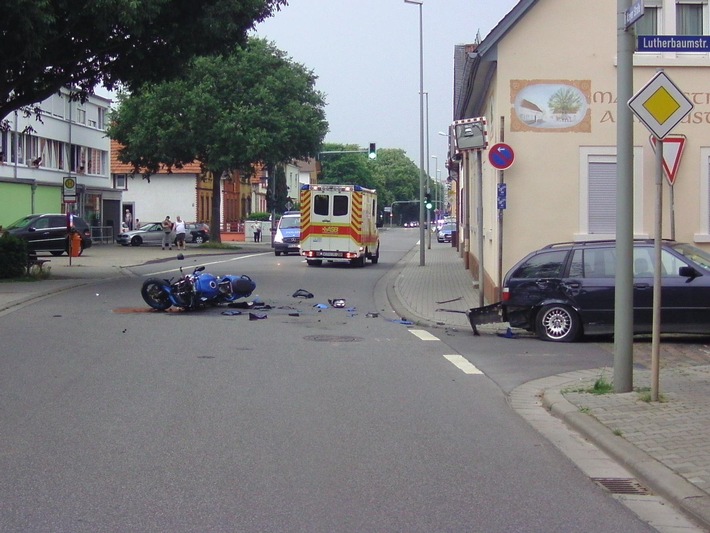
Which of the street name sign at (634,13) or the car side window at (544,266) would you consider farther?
the car side window at (544,266)

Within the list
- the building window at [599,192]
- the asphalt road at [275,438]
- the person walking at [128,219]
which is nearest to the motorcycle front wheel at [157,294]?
the asphalt road at [275,438]

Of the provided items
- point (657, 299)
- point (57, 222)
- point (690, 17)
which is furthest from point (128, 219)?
point (657, 299)

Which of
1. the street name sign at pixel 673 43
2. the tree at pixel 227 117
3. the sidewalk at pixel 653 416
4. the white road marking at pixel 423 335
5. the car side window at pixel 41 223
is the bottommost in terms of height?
the white road marking at pixel 423 335

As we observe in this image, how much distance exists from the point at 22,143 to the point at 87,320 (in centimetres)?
3888

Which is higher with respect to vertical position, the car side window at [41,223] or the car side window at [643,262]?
the car side window at [41,223]

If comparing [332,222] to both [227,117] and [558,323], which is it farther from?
[558,323]

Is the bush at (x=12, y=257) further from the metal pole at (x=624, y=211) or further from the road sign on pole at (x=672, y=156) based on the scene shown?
the metal pole at (x=624, y=211)

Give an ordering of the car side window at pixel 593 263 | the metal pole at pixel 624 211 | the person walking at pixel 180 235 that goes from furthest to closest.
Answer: the person walking at pixel 180 235
the car side window at pixel 593 263
the metal pole at pixel 624 211

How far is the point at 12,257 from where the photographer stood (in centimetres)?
2478

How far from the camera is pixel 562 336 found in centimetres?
1439

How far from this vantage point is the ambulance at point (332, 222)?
33625 mm

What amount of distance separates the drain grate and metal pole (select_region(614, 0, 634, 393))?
2856mm

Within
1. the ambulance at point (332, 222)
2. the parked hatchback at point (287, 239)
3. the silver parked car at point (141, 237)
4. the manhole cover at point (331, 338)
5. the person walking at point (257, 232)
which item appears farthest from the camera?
the person walking at point (257, 232)

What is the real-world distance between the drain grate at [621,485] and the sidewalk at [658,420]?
0.20 feet
